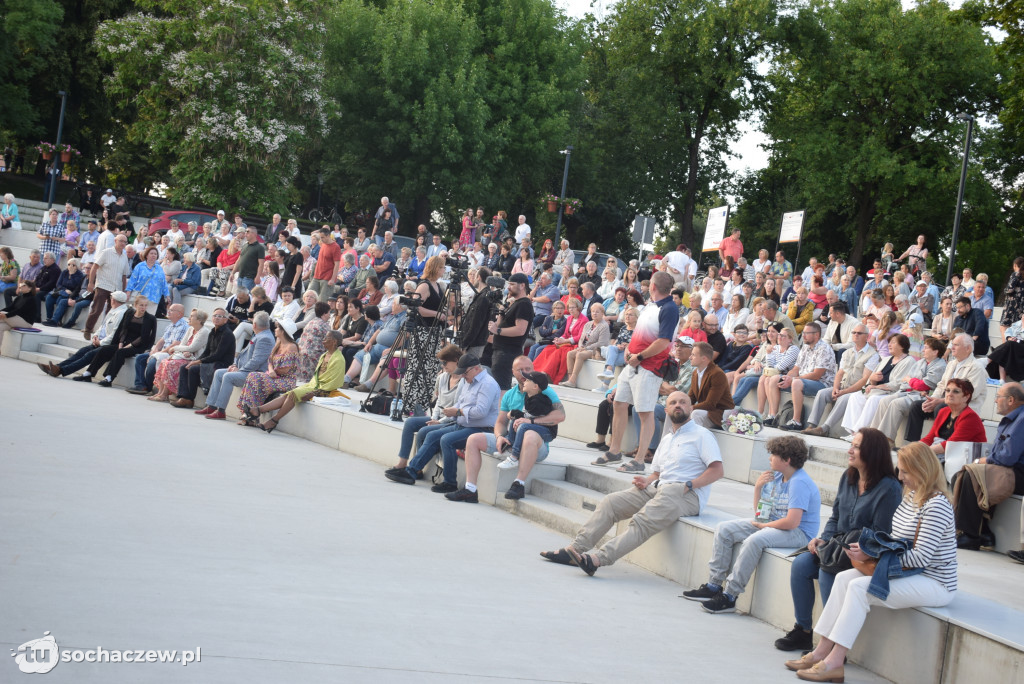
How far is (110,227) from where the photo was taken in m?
22.8

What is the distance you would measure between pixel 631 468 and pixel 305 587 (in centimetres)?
429

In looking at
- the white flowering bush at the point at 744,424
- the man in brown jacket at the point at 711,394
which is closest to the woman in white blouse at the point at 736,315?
the white flowering bush at the point at 744,424

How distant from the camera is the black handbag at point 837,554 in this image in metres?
5.88

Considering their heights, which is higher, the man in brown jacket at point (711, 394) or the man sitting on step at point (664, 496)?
the man in brown jacket at point (711, 394)

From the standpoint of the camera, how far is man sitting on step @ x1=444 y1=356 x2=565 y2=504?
30.8ft

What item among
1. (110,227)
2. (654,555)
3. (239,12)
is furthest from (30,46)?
(654,555)

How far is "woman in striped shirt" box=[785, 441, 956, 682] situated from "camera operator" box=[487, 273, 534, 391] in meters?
5.38

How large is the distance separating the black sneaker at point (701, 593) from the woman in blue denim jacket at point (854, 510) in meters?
0.74

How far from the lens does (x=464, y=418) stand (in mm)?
9922

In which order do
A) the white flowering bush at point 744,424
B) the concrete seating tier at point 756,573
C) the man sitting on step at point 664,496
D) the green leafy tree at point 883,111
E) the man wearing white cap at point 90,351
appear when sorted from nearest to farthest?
the concrete seating tier at point 756,573
the man sitting on step at point 664,496
the white flowering bush at point 744,424
the man wearing white cap at point 90,351
the green leafy tree at point 883,111

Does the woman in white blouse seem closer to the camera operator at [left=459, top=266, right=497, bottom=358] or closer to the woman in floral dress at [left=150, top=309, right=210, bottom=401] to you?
the camera operator at [left=459, top=266, right=497, bottom=358]

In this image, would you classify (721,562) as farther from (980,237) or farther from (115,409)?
(980,237)

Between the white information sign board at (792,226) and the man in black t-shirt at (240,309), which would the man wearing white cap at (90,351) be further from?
the white information sign board at (792,226)

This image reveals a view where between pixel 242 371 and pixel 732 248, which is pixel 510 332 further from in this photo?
pixel 732 248
